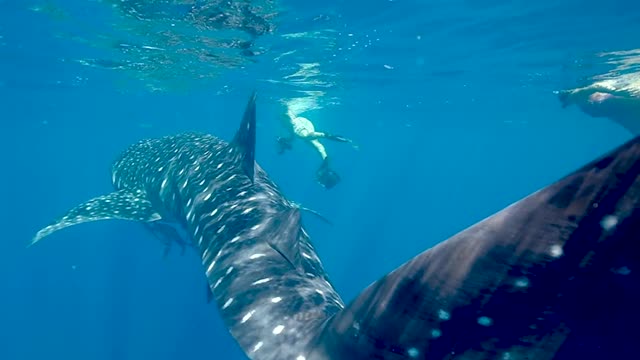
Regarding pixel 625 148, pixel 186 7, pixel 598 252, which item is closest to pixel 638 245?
pixel 598 252

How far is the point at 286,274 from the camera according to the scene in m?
5.85

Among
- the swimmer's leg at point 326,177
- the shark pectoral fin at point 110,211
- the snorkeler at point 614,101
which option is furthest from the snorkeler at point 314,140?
the snorkeler at point 614,101

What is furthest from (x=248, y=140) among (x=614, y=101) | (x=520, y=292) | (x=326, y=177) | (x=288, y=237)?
(x=614, y=101)

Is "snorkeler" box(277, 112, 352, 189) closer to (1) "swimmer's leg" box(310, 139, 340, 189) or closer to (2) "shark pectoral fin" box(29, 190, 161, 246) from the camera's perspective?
(1) "swimmer's leg" box(310, 139, 340, 189)

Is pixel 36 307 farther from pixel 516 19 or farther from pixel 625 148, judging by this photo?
pixel 625 148

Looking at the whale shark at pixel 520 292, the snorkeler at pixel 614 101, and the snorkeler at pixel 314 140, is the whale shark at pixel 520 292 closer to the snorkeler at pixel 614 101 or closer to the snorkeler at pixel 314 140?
the snorkeler at pixel 314 140

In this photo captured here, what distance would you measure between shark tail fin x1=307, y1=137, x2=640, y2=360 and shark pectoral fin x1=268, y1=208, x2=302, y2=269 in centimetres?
312

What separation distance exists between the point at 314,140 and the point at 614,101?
13.3 meters

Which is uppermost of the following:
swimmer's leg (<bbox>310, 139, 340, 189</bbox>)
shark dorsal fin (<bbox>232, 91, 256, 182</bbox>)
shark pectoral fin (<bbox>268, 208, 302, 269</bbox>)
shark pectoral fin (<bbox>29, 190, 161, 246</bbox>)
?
shark dorsal fin (<bbox>232, 91, 256, 182</bbox>)

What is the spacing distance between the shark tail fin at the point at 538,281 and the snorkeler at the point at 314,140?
52.5ft

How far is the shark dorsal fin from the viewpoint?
8.13m

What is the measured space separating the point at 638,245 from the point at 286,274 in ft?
14.0

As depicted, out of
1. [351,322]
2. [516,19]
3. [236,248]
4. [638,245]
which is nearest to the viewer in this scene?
[638,245]

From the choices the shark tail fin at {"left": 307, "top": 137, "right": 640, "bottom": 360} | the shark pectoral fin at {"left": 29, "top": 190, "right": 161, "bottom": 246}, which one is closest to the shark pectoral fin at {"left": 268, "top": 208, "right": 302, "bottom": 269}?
the shark tail fin at {"left": 307, "top": 137, "right": 640, "bottom": 360}
